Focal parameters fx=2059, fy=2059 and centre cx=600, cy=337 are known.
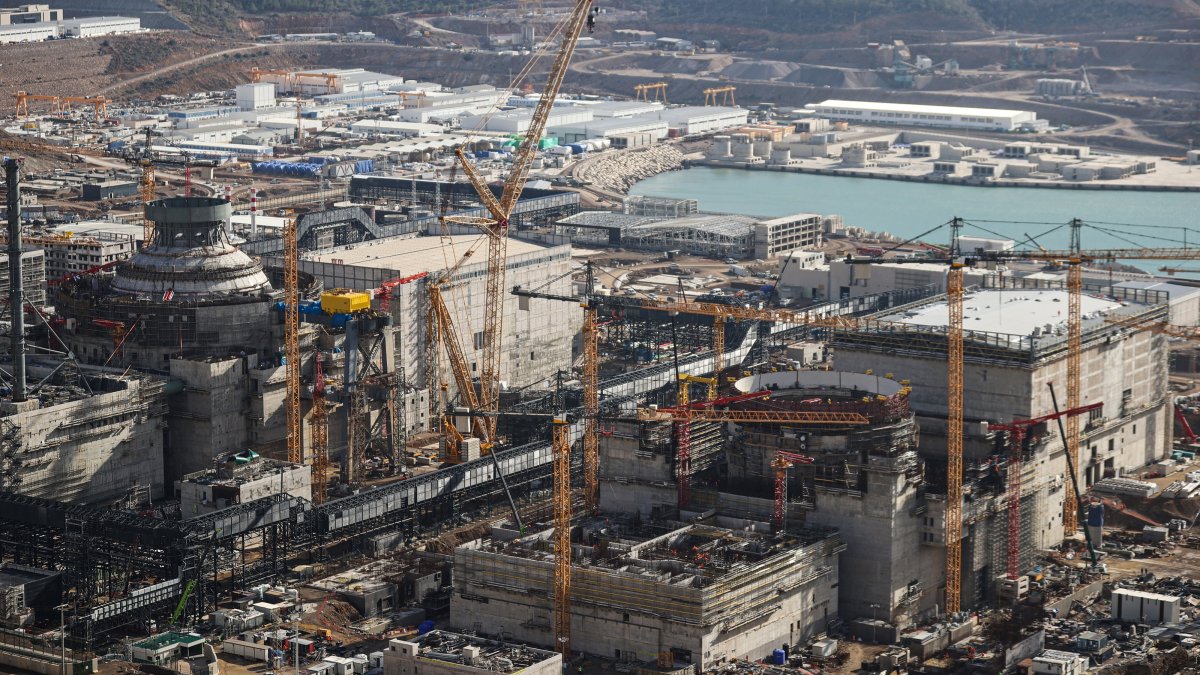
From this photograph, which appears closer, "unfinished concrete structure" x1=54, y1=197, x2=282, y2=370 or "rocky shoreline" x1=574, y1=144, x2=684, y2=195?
"unfinished concrete structure" x1=54, y1=197, x2=282, y2=370

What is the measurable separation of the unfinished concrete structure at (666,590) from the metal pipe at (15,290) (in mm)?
17514

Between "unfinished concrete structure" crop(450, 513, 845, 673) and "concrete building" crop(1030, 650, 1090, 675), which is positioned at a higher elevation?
"unfinished concrete structure" crop(450, 513, 845, 673)

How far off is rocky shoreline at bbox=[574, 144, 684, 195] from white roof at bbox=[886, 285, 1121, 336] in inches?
2948

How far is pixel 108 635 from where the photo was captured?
57000mm

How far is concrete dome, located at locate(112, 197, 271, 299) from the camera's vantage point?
252 feet

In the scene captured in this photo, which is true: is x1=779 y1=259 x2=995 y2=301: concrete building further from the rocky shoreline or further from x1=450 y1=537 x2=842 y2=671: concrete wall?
→ the rocky shoreline

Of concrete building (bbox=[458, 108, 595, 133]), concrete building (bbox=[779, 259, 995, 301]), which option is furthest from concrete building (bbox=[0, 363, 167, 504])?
concrete building (bbox=[458, 108, 595, 133])

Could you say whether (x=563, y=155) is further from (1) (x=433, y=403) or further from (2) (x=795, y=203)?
(1) (x=433, y=403)

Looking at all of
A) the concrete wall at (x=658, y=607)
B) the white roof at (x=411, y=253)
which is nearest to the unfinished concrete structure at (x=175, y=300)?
the white roof at (x=411, y=253)

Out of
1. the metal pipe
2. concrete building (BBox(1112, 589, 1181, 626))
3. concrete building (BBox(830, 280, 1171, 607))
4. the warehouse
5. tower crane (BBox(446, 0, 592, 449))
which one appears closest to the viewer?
concrete building (BBox(1112, 589, 1181, 626))

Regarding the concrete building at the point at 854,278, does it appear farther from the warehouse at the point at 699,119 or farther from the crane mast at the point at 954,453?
the warehouse at the point at 699,119

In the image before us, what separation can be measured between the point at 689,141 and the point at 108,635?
133 m

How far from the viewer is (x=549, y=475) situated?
239 ft

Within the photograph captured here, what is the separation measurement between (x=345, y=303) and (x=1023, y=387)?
24557mm
